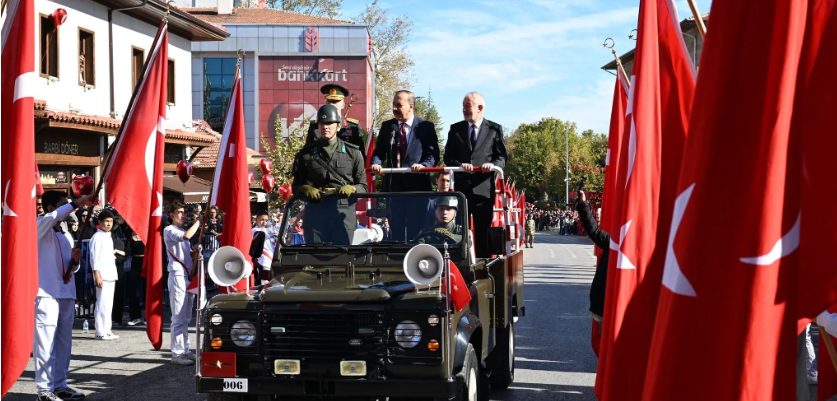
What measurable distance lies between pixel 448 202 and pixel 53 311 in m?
4.02

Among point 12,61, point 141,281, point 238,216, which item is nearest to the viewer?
point 12,61

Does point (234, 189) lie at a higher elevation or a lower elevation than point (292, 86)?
lower

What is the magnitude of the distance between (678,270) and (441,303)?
2.71 m

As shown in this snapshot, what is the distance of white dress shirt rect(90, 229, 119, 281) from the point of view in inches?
528

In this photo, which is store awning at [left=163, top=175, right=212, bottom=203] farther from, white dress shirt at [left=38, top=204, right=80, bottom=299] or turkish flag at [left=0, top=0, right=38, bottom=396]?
turkish flag at [left=0, top=0, right=38, bottom=396]

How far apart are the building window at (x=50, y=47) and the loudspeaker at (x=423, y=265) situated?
19.5 m

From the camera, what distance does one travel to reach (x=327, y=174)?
8109 millimetres

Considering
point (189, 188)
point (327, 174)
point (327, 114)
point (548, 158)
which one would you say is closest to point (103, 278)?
point (327, 174)

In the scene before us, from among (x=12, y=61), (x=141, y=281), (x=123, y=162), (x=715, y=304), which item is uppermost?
(x=12, y=61)

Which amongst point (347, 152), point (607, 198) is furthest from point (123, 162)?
point (607, 198)

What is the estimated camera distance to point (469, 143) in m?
9.31

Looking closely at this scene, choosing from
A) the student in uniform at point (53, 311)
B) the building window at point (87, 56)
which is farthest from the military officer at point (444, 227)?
Result: the building window at point (87, 56)

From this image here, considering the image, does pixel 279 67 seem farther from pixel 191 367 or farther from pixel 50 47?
pixel 191 367

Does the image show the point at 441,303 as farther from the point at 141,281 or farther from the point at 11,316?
the point at 141,281
